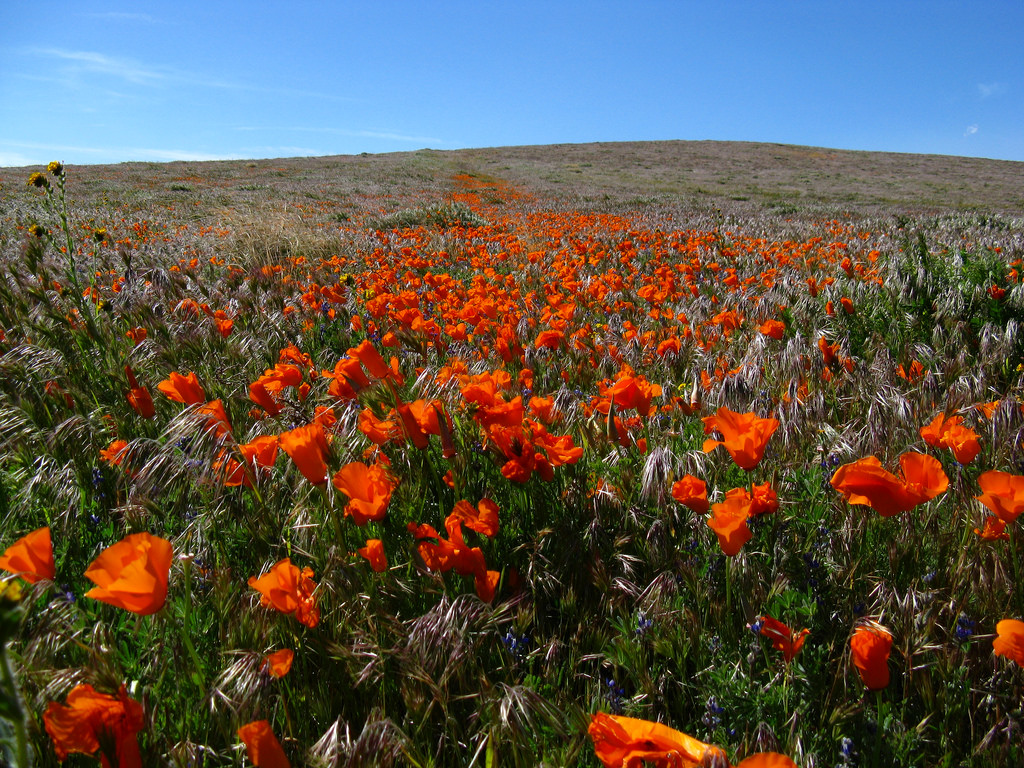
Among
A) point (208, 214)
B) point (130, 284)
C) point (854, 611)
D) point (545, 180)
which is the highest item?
point (545, 180)

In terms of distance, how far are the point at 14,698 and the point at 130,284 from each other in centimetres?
590

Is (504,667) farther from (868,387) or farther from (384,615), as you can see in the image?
(868,387)

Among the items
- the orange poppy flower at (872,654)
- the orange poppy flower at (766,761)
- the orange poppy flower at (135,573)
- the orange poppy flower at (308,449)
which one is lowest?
the orange poppy flower at (872,654)

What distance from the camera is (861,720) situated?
4.26ft

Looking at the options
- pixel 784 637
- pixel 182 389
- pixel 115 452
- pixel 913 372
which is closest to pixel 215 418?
pixel 182 389

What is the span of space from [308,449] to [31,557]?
0.58 metres

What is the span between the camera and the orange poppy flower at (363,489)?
1.42 m

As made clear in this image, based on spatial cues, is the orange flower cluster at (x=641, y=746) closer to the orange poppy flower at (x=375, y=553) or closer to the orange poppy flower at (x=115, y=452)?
the orange poppy flower at (x=375, y=553)

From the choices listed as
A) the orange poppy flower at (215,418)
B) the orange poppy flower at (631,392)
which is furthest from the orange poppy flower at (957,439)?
the orange poppy flower at (215,418)

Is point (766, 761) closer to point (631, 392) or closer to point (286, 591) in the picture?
point (286, 591)

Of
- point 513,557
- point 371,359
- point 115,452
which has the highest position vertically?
point 371,359

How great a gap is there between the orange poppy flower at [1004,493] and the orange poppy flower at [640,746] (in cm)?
84

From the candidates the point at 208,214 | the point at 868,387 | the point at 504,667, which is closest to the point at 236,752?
the point at 504,667

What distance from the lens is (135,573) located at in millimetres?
1000
